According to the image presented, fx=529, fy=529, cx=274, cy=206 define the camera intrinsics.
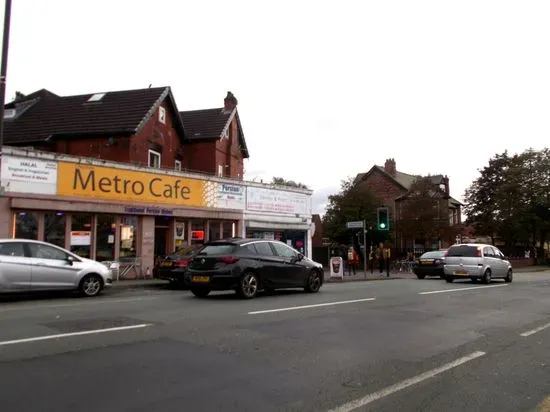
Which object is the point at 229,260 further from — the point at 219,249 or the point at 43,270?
the point at 43,270

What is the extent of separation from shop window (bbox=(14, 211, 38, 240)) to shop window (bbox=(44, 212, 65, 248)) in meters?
0.39

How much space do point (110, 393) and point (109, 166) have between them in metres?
17.5

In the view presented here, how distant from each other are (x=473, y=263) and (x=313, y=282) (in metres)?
8.91

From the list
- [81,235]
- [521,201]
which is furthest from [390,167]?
[81,235]

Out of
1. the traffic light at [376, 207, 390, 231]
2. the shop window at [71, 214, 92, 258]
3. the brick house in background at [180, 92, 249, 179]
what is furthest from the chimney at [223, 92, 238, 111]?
the shop window at [71, 214, 92, 258]

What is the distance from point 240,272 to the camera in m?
13.6

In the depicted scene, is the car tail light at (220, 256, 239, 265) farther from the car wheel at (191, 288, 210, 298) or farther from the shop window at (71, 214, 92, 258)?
the shop window at (71, 214, 92, 258)

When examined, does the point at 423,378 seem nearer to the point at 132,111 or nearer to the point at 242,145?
the point at 132,111

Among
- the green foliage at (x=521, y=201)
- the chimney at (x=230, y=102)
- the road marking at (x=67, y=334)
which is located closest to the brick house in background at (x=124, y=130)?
the chimney at (x=230, y=102)

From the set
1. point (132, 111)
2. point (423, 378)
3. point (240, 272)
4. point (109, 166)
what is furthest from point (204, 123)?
point (423, 378)

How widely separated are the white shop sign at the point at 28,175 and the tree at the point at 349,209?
103ft

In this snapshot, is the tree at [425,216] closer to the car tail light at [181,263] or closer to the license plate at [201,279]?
the car tail light at [181,263]

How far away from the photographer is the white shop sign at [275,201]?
27.7 m

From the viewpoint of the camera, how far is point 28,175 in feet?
62.7
